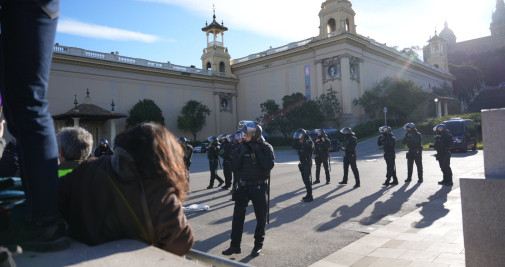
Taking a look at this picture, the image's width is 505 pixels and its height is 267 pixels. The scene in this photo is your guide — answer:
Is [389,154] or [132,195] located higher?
[132,195]

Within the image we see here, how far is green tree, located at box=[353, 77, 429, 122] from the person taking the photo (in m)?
42.6

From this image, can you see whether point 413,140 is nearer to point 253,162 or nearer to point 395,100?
point 253,162

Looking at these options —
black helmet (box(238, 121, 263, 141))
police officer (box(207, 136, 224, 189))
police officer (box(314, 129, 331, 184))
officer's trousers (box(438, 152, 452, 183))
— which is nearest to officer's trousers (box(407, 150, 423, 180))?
officer's trousers (box(438, 152, 452, 183))

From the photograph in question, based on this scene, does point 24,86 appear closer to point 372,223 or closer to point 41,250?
point 41,250

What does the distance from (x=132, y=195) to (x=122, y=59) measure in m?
43.7

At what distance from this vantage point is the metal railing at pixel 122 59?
121 ft

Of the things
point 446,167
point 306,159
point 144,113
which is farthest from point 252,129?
point 144,113

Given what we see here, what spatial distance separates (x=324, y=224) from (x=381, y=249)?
181 centimetres

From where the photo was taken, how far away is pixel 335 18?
43.6 m

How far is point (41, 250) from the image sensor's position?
4.52 ft

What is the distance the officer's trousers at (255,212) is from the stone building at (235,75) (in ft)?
115

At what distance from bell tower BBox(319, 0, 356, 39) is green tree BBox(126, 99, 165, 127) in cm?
2200

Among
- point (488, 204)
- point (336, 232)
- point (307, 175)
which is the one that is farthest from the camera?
point (307, 175)

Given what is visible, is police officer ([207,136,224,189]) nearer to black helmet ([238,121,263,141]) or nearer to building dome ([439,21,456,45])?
black helmet ([238,121,263,141])
